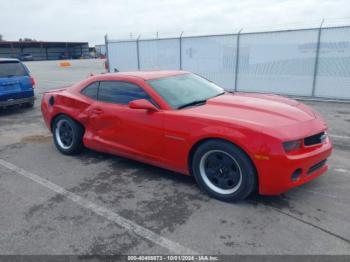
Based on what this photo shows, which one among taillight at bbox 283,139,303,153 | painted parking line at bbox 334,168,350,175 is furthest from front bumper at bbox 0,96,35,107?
painted parking line at bbox 334,168,350,175

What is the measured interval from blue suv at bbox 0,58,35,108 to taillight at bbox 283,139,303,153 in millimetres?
7840

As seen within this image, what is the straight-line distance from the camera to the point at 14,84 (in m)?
8.50

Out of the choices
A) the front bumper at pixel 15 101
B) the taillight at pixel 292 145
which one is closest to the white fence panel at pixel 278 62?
the front bumper at pixel 15 101

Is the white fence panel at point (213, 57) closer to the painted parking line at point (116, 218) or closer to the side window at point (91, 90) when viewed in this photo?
the side window at point (91, 90)

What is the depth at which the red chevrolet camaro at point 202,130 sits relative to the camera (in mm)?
3090

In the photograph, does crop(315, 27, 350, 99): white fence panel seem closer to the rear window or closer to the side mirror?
the side mirror

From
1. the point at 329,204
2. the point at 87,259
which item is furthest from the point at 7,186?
the point at 329,204

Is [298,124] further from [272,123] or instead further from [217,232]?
[217,232]

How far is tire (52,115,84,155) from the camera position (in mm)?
4906

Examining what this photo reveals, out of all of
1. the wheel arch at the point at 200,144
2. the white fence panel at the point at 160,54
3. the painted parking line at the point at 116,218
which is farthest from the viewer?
the white fence panel at the point at 160,54

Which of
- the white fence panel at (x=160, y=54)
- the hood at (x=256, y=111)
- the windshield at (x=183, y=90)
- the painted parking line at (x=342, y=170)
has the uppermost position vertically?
the white fence panel at (x=160, y=54)

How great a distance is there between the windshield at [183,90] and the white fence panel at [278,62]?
23.4 feet

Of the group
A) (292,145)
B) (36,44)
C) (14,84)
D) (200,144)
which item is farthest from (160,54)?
(36,44)

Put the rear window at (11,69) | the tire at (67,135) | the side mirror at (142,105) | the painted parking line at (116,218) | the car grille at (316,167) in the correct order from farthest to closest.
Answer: the rear window at (11,69), the tire at (67,135), the side mirror at (142,105), the car grille at (316,167), the painted parking line at (116,218)
